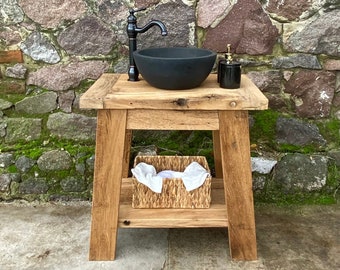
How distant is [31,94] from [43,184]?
460mm

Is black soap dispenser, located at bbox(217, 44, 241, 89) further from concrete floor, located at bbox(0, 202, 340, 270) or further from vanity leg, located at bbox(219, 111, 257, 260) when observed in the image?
concrete floor, located at bbox(0, 202, 340, 270)

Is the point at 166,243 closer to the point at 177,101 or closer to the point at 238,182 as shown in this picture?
the point at 238,182

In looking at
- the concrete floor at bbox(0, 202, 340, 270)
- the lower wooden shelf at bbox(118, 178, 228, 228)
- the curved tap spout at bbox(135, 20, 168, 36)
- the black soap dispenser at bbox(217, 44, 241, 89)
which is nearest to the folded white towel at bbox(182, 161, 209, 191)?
the lower wooden shelf at bbox(118, 178, 228, 228)

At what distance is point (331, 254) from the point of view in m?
1.79

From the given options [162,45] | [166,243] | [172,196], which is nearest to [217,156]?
[172,196]

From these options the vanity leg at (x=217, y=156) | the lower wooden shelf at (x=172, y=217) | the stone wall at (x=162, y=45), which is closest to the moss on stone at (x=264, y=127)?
the stone wall at (x=162, y=45)

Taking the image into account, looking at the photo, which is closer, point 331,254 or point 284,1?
point 331,254

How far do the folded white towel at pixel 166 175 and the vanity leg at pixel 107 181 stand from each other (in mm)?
154

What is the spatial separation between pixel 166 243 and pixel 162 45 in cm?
93

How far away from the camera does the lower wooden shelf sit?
1.71 metres

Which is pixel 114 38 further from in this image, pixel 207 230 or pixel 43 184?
pixel 207 230

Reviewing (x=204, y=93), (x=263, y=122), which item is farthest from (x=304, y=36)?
(x=204, y=93)

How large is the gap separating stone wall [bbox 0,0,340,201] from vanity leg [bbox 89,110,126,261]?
537mm

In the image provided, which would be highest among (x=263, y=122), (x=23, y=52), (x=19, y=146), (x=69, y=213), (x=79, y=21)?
(x=79, y=21)
